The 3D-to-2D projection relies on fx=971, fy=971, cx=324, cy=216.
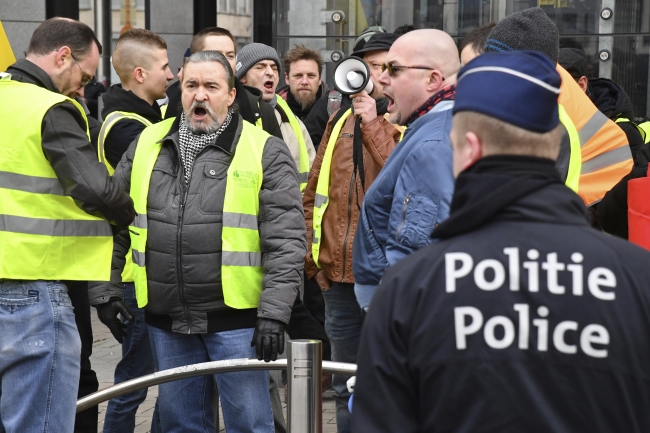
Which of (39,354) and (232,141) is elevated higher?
(232,141)

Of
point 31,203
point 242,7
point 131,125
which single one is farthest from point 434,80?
point 242,7

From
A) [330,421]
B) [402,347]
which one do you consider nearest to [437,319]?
[402,347]

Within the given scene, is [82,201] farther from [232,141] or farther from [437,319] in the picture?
[437,319]

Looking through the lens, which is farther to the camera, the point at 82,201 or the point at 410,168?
the point at 82,201

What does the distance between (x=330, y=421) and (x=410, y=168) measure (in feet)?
10.3

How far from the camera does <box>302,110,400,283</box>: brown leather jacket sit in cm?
471

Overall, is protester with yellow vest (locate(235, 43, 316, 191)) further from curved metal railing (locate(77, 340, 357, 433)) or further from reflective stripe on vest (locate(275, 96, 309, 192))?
curved metal railing (locate(77, 340, 357, 433))

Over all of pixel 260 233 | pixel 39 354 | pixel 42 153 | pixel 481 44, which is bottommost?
pixel 39 354

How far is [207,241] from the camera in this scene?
414cm

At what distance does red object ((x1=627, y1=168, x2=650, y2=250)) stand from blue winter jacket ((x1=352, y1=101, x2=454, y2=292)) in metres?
1.01

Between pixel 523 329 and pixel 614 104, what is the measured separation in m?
4.47

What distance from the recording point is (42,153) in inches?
159

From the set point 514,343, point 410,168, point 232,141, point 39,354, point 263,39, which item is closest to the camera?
point 514,343

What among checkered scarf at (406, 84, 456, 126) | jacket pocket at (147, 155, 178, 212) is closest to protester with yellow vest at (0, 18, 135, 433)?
jacket pocket at (147, 155, 178, 212)
